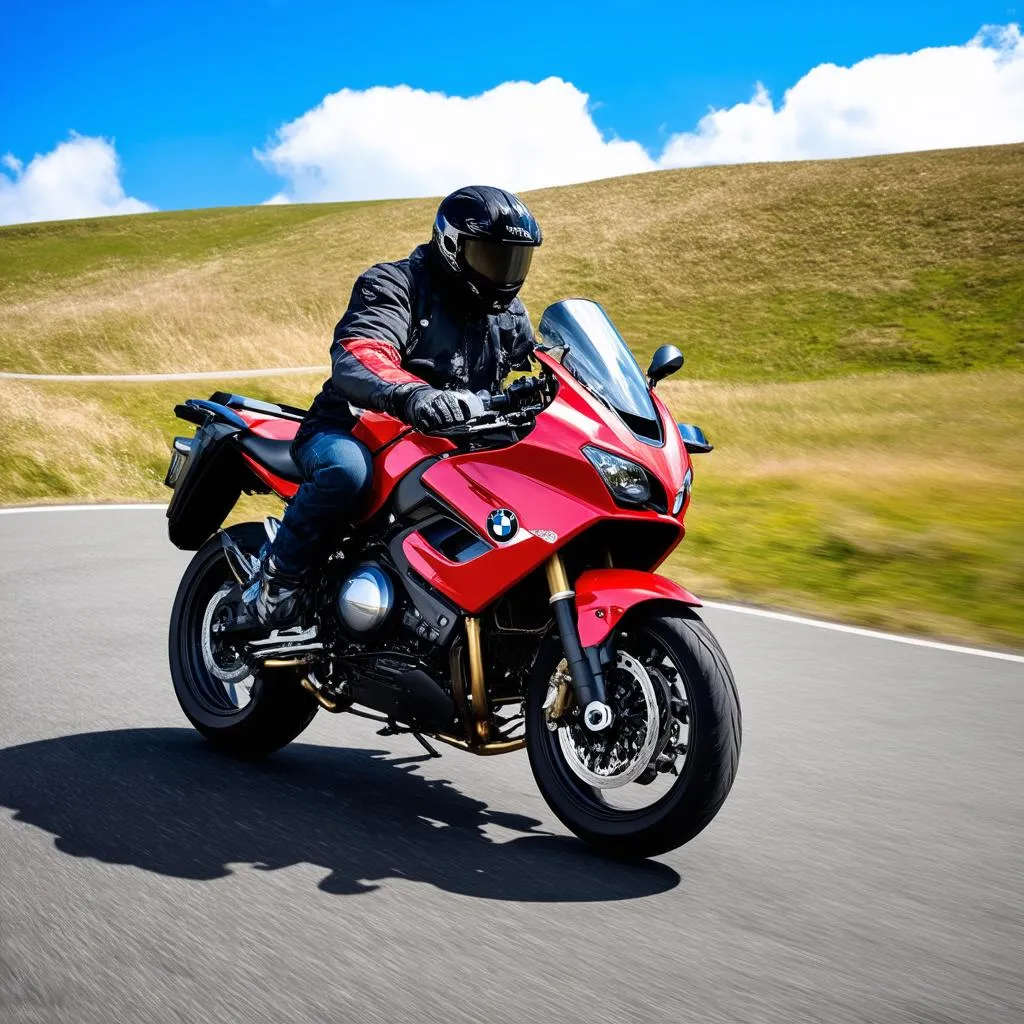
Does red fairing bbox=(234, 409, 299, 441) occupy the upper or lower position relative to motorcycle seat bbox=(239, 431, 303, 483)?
upper

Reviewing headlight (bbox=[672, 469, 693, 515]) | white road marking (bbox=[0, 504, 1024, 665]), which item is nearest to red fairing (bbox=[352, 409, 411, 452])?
headlight (bbox=[672, 469, 693, 515])

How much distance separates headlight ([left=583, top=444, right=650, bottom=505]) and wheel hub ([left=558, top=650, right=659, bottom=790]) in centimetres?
47

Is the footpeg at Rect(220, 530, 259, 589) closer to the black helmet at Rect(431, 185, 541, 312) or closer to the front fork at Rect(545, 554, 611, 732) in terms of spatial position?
the black helmet at Rect(431, 185, 541, 312)

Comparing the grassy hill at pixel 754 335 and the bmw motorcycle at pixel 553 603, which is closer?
the bmw motorcycle at pixel 553 603

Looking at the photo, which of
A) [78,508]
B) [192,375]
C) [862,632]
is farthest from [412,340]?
[192,375]

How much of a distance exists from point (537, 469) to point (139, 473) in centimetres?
1370

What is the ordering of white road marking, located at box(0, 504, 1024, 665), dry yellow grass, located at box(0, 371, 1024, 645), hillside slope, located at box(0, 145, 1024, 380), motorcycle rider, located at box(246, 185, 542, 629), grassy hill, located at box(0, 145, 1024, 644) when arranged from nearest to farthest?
1. motorcycle rider, located at box(246, 185, 542, 629)
2. white road marking, located at box(0, 504, 1024, 665)
3. dry yellow grass, located at box(0, 371, 1024, 645)
4. grassy hill, located at box(0, 145, 1024, 644)
5. hillside slope, located at box(0, 145, 1024, 380)

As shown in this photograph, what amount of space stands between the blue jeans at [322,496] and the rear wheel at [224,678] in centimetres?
50

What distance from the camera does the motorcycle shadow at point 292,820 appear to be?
375cm

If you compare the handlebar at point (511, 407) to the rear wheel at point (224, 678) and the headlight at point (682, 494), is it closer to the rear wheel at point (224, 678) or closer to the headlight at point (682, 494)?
the headlight at point (682, 494)

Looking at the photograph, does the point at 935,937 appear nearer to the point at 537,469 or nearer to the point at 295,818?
the point at 537,469

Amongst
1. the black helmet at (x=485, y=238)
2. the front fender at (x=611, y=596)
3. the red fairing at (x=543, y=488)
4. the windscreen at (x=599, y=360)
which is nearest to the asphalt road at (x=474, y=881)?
the front fender at (x=611, y=596)

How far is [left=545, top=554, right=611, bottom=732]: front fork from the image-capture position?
378cm

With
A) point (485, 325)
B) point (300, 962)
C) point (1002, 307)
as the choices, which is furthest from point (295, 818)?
point (1002, 307)
